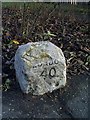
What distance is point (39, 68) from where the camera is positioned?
4242mm

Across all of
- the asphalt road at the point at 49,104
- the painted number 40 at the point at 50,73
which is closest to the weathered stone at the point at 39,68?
the painted number 40 at the point at 50,73

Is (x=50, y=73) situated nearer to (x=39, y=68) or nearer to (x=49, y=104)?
(x=39, y=68)

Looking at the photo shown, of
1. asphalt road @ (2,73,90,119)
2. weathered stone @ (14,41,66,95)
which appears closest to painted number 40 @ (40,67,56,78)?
weathered stone @ (14,41,66,95)

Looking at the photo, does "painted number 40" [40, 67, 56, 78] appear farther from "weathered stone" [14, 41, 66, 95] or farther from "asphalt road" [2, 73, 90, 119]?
"asphalt road" [2, 73, 90, 119]

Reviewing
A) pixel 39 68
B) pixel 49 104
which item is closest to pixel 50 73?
pixel 39 68

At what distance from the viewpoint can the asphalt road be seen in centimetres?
407

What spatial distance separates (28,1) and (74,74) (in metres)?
2.69

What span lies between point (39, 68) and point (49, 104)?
Result: 0.49 m

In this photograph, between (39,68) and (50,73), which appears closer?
(39,68)

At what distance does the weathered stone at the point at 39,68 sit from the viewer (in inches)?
166

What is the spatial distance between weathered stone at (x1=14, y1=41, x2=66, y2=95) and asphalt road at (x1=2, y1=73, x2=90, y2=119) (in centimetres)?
12

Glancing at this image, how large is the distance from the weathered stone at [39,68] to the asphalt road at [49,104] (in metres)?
0.12

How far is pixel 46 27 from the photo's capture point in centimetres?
667

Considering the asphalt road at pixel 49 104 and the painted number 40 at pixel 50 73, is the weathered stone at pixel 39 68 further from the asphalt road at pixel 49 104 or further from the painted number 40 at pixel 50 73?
the asphalt road at pixel 49 104
